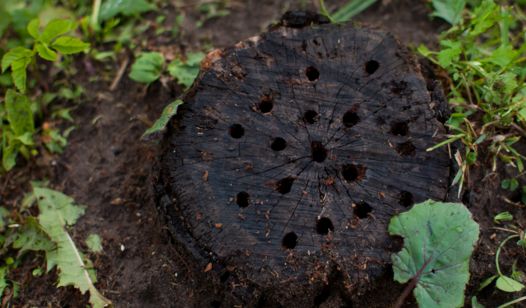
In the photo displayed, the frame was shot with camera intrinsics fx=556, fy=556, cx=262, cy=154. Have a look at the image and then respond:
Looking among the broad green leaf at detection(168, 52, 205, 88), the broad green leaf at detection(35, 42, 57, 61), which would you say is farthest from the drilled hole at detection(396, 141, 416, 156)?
the broad green leaf at detection(35, 42, 57, 61)

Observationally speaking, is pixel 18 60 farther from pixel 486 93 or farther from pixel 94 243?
pixel 486 93

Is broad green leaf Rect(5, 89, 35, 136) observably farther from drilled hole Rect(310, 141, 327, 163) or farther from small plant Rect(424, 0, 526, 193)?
small plant Rect(424, 0, 526, 193)

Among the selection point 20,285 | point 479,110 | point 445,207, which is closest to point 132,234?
point 20,285

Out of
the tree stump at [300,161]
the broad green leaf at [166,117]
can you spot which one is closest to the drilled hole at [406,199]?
the tree stump at [300,161]

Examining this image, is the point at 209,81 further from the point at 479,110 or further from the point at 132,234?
the point at 479,110

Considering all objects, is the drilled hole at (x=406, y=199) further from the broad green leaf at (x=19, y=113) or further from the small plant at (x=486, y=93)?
the broad green leaf at (x=19, y=113)
